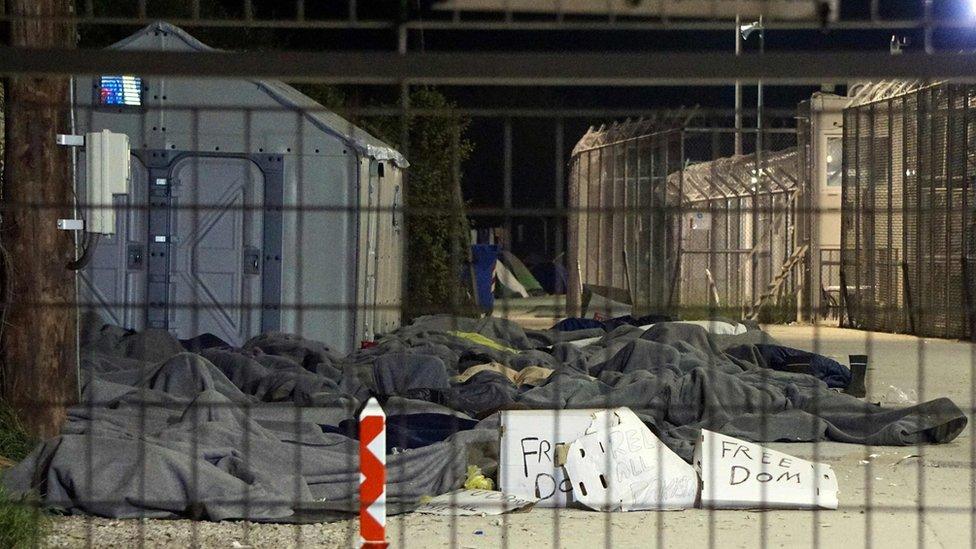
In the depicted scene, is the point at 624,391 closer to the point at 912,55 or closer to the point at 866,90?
the point at 912,55

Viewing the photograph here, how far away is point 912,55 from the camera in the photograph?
10.4 ft

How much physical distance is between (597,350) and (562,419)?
178 inches

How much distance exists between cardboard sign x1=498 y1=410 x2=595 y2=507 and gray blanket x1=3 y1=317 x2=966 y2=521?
1.17ft

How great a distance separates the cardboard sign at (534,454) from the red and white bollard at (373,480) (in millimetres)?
2858

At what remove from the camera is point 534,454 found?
6543mm

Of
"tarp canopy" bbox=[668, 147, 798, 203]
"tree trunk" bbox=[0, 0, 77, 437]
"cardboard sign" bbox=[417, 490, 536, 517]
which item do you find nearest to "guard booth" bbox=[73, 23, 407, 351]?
"tree trunk" bbox=[0, 0, 77, 437]

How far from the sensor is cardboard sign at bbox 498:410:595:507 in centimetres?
651

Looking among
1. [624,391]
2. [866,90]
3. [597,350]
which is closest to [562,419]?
[624,391]

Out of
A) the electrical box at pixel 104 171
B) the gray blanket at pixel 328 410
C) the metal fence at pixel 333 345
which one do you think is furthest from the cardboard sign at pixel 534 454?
the electrical box at pixel 104 171

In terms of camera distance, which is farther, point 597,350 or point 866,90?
point 866,90

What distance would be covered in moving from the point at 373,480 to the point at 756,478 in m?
3.43

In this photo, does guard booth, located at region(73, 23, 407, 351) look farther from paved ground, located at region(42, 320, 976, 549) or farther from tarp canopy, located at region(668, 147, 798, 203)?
tarp canopy, located at region(668, 147, 798, 203)

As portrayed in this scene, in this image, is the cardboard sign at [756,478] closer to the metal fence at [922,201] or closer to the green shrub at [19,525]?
the green shrub at [19,525]

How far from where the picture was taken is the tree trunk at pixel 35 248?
23.4 feet
